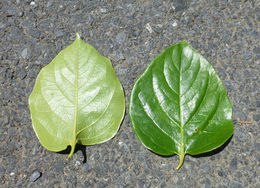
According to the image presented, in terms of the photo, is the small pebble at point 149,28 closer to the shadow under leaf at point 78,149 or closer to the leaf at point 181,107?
the leaf at point 181,107

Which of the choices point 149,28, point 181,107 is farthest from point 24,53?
point 181,107

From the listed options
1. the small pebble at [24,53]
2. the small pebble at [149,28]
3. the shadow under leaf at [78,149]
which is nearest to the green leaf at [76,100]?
the shadow under leaf at [78,149]

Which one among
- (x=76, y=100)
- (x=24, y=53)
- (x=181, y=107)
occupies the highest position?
(x=24, y=53)

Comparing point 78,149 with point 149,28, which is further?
point 149,28

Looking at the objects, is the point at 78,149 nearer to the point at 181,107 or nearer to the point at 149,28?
the point at 181,107

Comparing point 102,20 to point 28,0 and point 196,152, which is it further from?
point 196,152

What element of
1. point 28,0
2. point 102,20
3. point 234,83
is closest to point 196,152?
point 234,83

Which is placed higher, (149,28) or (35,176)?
(149,28)
